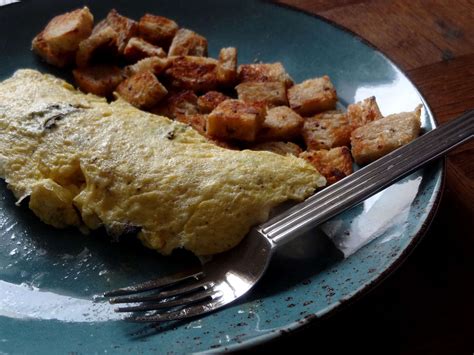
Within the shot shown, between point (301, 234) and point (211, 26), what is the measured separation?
1257 millimetres

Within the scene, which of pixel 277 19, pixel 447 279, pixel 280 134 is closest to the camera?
pixel 447 279

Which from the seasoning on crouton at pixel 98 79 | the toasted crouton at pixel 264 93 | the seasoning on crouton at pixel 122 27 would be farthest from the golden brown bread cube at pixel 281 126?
the seasoning on crouton at pixel 122 27

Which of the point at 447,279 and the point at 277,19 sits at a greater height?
the point at 277,19

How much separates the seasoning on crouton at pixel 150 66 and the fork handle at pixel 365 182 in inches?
34.2

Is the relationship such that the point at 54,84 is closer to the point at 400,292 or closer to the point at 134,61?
the point at 134,61

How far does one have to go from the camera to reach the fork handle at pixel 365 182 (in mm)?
1465

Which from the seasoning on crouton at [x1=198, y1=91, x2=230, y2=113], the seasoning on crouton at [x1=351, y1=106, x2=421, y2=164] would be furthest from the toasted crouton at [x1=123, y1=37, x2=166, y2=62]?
the seasoning on crouton at [x1=351, y1=106, x2=421, y2=164]

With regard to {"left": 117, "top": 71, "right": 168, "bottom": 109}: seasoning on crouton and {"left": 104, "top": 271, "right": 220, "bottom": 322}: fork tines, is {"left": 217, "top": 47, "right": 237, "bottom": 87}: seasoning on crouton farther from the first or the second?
{"left": 104, "top": 271, "right": 220, "bottom": 322}: fork tines

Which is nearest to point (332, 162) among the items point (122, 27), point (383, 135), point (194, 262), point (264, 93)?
point (383, 135)

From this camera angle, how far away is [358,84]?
2.15m

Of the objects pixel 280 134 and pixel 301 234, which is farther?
pixel 280 134

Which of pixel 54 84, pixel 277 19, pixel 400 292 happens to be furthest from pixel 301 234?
pixel 277 19

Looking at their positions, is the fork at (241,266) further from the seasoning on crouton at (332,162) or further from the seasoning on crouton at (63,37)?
the seasoning on crouton at (63,37)

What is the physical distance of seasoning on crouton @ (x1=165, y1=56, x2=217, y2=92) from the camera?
2146mm
